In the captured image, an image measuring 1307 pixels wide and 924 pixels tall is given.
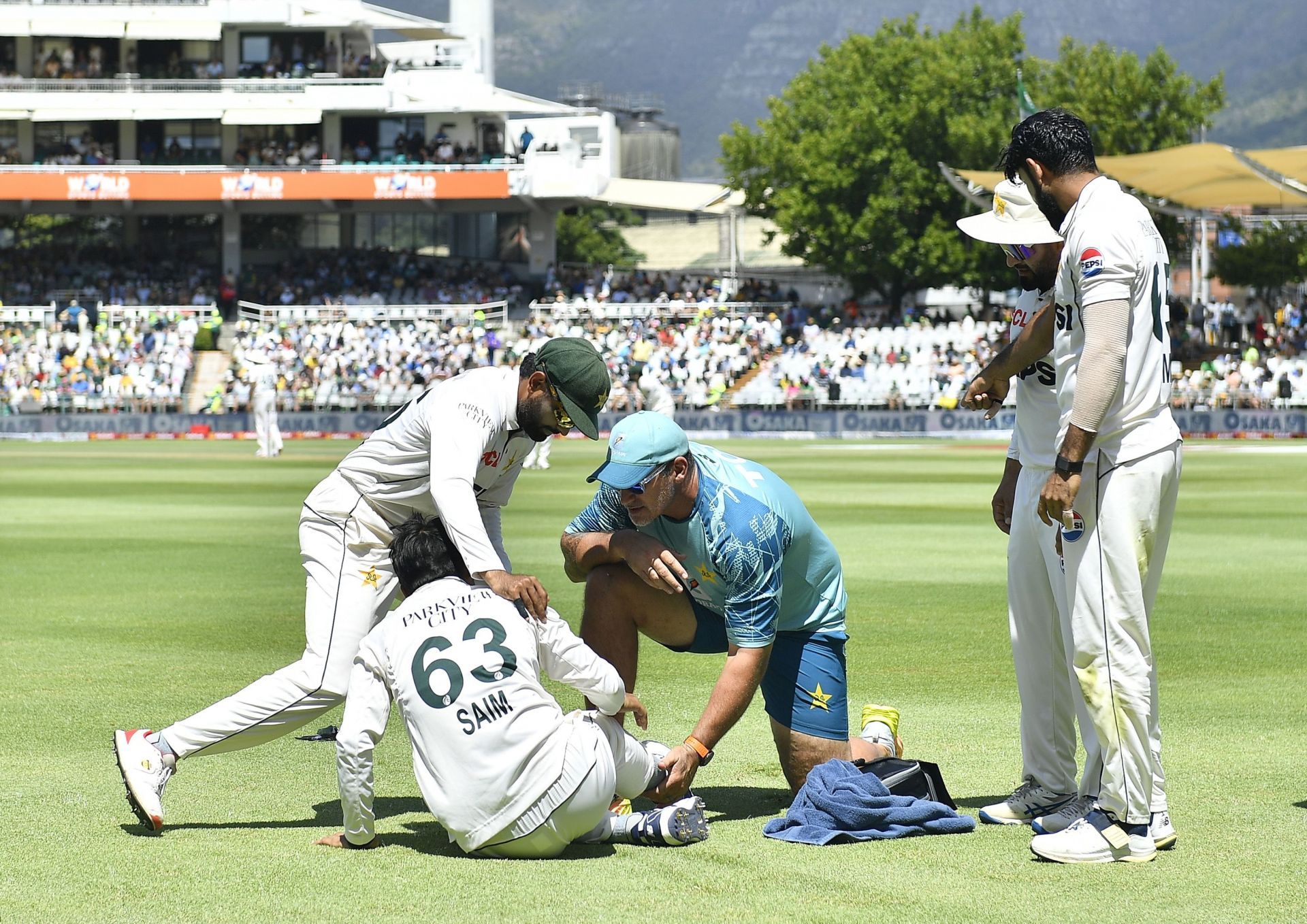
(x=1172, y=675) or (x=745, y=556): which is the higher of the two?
(x=745, y=556)

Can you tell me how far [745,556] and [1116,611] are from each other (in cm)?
131

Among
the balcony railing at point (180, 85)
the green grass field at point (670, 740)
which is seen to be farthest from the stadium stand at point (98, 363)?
the green grass field at point (670, 740)

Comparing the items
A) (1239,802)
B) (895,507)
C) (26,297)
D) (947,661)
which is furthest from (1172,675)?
(26,297)

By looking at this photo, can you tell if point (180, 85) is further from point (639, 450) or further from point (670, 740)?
point (639, 450)

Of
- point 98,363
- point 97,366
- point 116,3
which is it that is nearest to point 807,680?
point 97,366

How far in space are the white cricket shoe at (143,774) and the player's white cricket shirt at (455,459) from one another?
4.12 ft

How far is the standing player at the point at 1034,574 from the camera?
609cm

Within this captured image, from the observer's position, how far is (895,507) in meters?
21.7

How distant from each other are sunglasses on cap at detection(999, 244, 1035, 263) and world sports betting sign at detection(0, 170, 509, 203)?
56.3m

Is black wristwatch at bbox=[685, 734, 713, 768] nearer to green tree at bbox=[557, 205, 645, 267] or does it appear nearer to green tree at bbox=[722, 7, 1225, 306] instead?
green tree at bbox=[722, 7, 1225, 306]

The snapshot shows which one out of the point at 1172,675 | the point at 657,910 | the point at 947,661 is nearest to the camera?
the point at 657,910

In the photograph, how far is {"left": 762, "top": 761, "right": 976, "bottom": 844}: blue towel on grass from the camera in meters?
5.84

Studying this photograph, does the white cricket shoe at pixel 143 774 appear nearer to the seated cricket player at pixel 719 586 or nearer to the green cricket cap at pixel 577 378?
the seated cricket player at pixel 719 586

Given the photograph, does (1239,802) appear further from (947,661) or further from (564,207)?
(564,207)
